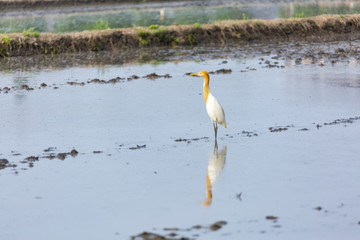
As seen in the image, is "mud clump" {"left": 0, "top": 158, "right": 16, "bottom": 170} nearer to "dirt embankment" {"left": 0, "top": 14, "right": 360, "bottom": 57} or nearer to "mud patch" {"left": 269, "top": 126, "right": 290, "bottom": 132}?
"mud patch" {"left": 269, "top": 126, "right": 290, "bottom": 132}

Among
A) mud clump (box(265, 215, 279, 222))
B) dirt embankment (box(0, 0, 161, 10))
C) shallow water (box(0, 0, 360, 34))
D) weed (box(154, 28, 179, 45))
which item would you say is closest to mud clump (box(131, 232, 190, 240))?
mud clump (box(265, 215, 279, 222))

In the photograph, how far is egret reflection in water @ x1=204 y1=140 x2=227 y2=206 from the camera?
849 centimetres

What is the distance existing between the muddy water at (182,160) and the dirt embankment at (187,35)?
634 cm

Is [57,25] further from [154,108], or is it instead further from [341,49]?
[154,108]

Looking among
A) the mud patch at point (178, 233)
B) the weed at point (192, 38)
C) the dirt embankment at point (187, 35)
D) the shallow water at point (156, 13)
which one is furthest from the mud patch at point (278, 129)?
the shallow water at point (156, 13)

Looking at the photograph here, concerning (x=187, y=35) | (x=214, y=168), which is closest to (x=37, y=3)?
(x=187, y=35)

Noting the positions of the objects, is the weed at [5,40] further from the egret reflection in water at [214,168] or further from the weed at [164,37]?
the egret reflection in water at [214,168]

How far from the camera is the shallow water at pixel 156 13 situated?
30828mm

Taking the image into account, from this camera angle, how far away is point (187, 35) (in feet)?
84.4

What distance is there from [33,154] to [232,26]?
1644 centimetres

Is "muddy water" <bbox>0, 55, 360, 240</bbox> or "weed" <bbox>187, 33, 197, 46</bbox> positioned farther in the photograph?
"weed" <bbox>187, 33, 197, 46</bbox>

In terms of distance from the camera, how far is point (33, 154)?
35.9ft

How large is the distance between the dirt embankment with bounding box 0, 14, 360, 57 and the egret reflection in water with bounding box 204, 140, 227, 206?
1449 centimetres

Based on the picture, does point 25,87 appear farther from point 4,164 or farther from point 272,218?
point 272,218
